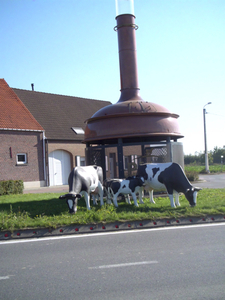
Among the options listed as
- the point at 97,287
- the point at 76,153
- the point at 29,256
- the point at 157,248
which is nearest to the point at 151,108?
the point at 157,248

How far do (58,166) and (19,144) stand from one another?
4103 mm

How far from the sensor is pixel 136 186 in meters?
9.89

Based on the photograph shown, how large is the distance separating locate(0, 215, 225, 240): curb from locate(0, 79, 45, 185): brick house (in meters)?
15.9

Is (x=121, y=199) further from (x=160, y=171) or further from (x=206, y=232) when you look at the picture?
(x=206, y=232)

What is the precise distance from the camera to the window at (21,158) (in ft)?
76.5

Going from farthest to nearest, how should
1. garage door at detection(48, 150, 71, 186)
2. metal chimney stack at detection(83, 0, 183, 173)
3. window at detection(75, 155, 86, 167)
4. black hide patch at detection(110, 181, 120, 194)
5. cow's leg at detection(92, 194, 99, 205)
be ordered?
1. window at detection(75, 155, 86, 167)
2. garage door at detection(48, 150, 71, 186)
3. metal chimney stack at detection(83, 0, 183, 173)
4. cow's leg at detection(92, 194, 99, 205)
5. black hide patch at detection(110, 181, 120, 194)

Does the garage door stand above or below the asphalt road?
above

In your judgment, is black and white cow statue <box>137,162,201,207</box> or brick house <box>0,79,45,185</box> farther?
brick house <box>0,79,45,185</box>

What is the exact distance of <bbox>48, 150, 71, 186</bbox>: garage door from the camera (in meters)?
25.3

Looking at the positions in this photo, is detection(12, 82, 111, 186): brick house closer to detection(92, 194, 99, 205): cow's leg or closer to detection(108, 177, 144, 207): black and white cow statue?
detection(92, 194, 99, 205): cow's leg

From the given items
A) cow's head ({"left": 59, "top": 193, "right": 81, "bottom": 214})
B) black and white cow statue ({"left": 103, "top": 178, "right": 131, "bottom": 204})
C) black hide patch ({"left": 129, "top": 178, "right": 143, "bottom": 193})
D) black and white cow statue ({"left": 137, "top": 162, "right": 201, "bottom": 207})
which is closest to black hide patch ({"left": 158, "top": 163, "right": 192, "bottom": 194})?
black and white cow statue ({"left": 137, "top": 162, "right": 201, "bottom": 207})

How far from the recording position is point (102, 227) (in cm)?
767

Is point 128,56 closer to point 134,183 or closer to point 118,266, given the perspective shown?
point 134,183

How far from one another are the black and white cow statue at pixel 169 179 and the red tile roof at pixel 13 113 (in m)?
15.8
